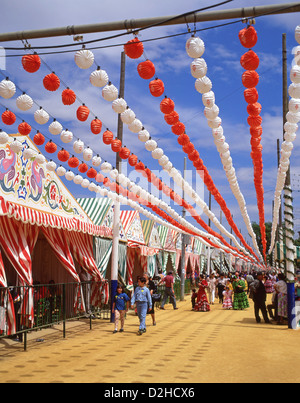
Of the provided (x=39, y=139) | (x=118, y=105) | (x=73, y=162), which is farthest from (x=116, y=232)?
(x=118, y=105)

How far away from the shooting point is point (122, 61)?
50.2 ft

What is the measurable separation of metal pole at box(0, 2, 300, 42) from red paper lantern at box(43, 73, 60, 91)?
56.9 inches

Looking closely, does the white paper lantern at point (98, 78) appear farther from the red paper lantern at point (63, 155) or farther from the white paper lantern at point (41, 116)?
the red paper lantern at point (63, 155)

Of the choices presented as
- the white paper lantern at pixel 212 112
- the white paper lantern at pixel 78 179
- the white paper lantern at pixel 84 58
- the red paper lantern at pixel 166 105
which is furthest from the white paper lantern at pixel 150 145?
the white paper lantern at pixel 78 179

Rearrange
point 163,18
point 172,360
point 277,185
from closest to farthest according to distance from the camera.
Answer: point 163,18, point 172,360, point 277,185

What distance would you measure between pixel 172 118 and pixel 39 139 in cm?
402

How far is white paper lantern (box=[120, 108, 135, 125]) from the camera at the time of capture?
8846 mm

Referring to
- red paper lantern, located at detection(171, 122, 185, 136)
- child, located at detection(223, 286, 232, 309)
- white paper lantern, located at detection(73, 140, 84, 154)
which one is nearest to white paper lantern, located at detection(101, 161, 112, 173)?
white paper lantern, located at detection(73, 140, 84, 154)

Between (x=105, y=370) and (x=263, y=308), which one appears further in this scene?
(x=263, y=308)

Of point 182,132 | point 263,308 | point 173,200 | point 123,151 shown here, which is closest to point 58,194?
point 123,151

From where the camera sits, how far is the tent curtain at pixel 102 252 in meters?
15.1

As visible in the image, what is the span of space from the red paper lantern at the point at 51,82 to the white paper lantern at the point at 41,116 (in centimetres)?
150

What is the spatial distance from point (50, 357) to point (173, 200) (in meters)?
7.61
